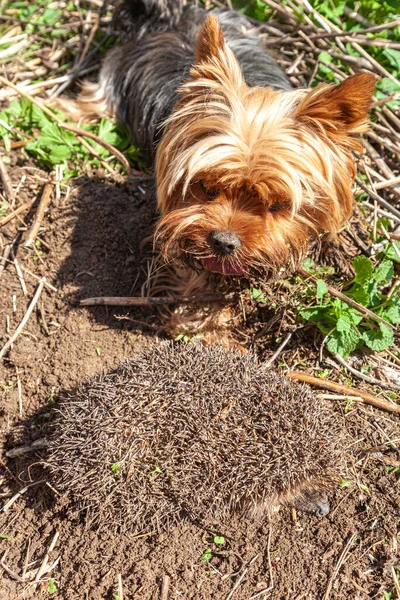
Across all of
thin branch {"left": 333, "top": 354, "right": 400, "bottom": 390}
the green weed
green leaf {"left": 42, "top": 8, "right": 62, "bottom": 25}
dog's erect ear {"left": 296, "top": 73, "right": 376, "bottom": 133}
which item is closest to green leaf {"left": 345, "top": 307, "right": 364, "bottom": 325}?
the green weed

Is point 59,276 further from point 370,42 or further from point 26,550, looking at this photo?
point 370,42

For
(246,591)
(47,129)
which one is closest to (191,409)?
(246,591)

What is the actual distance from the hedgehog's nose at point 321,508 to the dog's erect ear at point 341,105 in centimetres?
217

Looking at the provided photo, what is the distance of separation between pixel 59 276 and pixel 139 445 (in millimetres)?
1891

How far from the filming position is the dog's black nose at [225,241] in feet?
11.7

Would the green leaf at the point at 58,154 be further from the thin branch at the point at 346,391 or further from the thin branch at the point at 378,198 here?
the thin branch at the point at 346,391

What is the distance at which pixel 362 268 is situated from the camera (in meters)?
4.41

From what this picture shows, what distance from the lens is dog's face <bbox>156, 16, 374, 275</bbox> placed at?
348 centimetres

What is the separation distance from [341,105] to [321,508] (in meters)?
2.31

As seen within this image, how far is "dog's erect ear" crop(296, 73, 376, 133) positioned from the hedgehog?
4.92 ft

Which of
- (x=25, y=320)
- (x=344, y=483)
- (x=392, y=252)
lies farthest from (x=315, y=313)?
(x=25, y=320)

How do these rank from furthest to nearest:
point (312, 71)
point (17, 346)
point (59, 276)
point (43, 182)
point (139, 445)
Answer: point (312, 71)
point (43, 182)
point (59, 276)
point (17, 346)
point (139, 445)

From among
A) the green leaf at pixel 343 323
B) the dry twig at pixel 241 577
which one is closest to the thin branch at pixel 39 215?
the green leaf at pixel 343 323

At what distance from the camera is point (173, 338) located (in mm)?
4500
